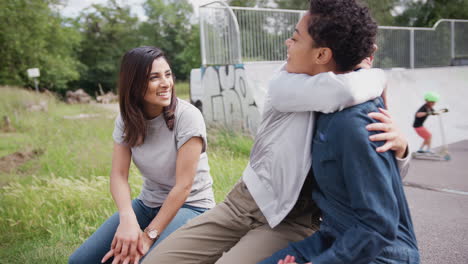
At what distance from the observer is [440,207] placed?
4723mm

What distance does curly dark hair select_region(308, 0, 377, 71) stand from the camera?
1510 mm

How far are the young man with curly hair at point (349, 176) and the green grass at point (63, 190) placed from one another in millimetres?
2760

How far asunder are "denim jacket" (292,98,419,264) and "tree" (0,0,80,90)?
25.0m

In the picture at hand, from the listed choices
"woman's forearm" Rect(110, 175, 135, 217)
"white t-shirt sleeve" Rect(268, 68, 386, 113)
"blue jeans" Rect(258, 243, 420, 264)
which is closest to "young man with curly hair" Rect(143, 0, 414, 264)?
"white t-shirt sleeve" Rect(268, 68, 386, 113)

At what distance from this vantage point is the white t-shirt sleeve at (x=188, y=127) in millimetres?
2434

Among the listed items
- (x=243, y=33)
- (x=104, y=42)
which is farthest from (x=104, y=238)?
(x=104, y=42)

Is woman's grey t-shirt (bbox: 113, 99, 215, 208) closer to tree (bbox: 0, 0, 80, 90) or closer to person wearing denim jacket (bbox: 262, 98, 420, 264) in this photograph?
person wearing denim jacket (bbox: 262, 98, 420, 264)

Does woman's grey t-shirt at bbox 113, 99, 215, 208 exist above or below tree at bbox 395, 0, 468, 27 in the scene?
below

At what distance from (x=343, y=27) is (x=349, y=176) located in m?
0.55

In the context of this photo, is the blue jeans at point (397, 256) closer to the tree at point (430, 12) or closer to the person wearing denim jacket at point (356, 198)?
the person wearing denim jacket at point (356, 198)

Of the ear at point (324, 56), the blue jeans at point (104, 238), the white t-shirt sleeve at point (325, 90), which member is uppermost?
the ear at point (324, 56)

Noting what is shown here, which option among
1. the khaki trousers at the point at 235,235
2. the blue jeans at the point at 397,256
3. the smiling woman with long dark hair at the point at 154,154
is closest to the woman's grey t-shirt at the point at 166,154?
the smiling woman with long dark hair at the point at 154,154

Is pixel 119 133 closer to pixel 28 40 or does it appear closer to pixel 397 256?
pixel 397 256

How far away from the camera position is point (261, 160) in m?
1.82
